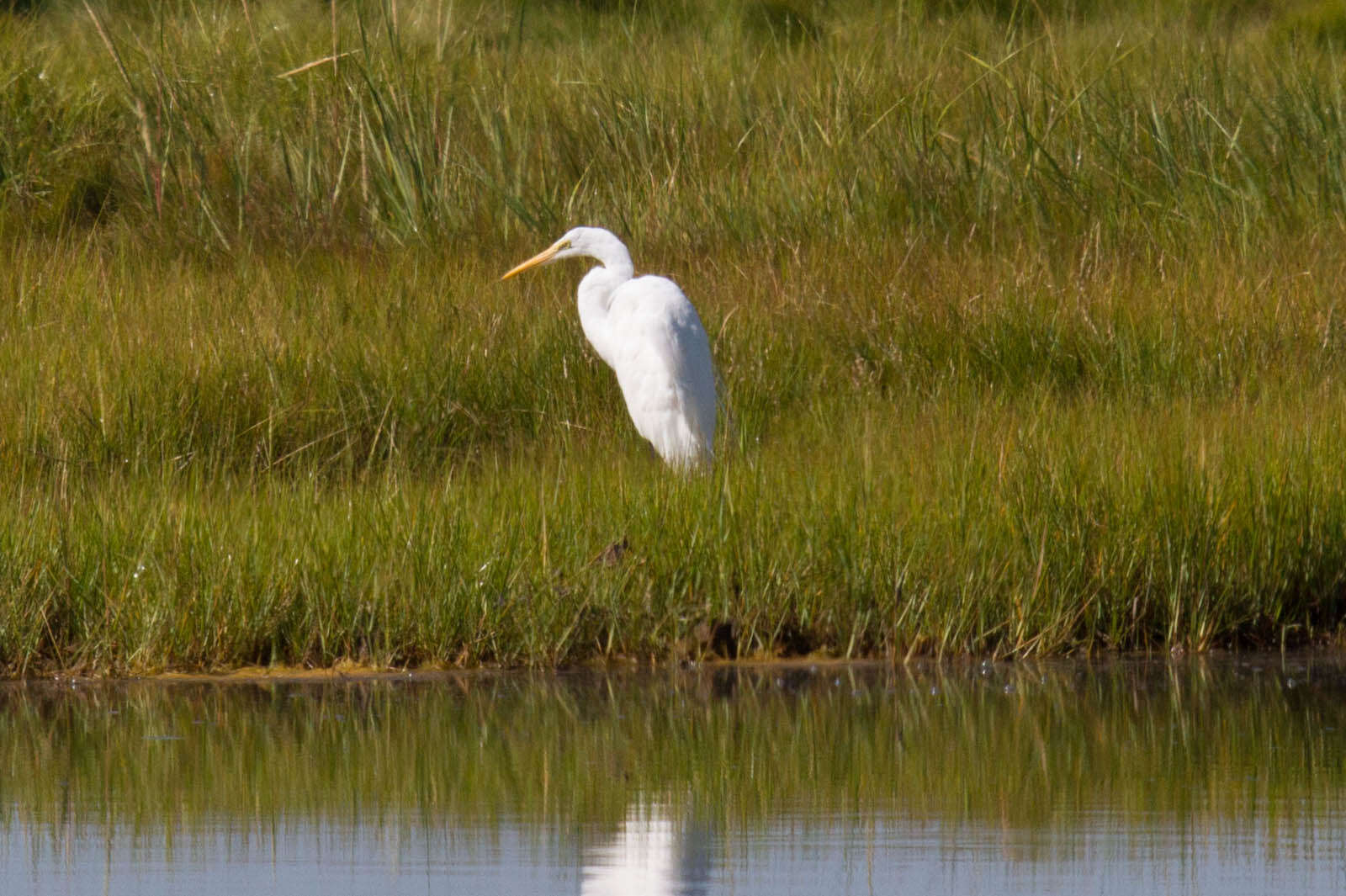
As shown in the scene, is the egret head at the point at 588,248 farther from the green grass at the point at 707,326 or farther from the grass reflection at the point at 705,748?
the grass reflection at the point at 705,748

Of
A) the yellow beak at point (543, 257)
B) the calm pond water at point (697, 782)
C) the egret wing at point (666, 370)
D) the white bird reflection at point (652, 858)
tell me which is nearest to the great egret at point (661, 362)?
the egret wing at point (666, 370)

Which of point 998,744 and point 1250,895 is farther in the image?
point 998,744

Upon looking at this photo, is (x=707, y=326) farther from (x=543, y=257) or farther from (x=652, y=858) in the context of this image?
(x=652, y=858)

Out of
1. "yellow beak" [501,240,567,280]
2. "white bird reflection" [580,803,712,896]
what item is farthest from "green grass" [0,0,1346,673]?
"white bird reflection" [580,803,712,896]

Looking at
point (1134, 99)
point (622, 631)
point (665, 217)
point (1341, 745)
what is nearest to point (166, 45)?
A: point (665, 217)

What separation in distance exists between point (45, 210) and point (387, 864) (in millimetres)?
7642

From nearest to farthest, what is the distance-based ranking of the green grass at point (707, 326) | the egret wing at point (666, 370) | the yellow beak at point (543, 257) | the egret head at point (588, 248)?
the green grass at point (707, 326), the egret wing at point (666, 370), the egret head at point (588, 248), the yellow beak at point (543, 257)

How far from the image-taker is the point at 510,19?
45.2ft

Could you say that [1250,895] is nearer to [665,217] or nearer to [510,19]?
[665,217]

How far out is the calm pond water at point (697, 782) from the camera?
2.92m

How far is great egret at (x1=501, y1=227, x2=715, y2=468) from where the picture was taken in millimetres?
6715

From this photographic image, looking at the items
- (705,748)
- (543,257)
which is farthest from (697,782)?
(543,257)

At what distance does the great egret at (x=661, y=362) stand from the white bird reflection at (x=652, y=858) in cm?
328

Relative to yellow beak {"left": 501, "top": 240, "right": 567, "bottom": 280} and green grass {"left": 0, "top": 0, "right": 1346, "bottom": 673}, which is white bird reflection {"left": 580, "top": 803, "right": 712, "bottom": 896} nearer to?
green grass {"left": 0, "top": 0, "right": 1346, "bottom": 673}
